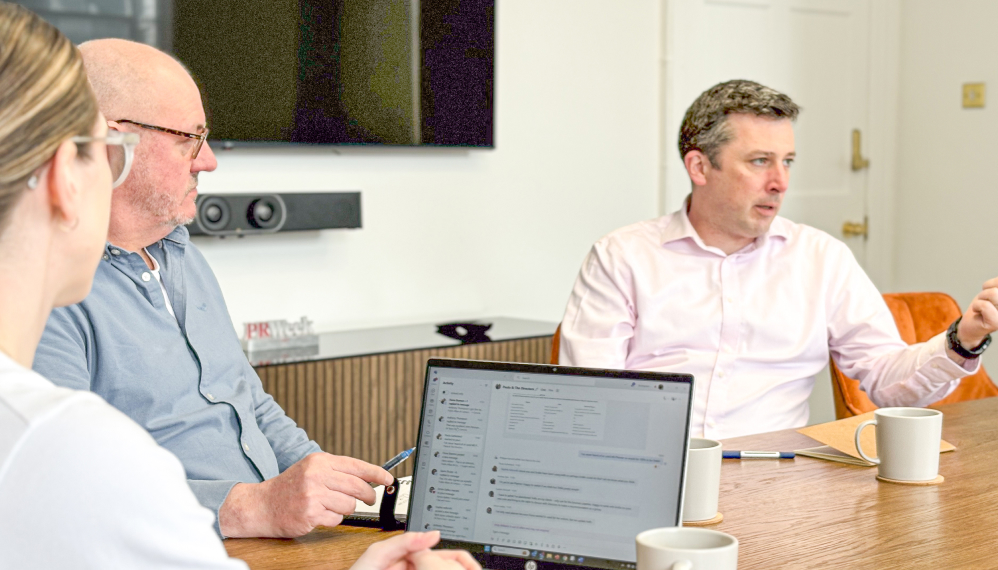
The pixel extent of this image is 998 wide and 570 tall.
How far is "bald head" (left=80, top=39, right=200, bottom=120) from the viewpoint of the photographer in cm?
151

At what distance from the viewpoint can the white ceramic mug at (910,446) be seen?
137cm

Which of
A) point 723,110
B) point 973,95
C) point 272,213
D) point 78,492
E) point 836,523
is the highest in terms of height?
point 973,95

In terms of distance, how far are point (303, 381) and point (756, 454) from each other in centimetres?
140

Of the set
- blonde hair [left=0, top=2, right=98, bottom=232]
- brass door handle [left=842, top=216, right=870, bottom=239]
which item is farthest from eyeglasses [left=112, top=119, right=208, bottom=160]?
brass door handle [left=842, top=216, right=870, bottom=239]

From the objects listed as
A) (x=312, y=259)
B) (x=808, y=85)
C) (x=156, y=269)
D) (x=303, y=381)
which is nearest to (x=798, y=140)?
(x=808, y=85)

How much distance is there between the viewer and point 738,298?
2.11 metres

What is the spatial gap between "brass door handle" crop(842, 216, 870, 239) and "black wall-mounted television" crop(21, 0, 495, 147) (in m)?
1.84

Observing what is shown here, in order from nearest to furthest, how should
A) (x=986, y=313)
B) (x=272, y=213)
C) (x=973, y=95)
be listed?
(x=986, y=313) < (x=272, y=213) < (x=973, y=95)

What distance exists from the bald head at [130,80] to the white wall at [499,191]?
1.33 meters

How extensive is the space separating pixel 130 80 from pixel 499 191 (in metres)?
2.01

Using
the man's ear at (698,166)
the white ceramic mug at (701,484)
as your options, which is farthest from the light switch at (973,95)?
the white ceramic mug at (701,484)

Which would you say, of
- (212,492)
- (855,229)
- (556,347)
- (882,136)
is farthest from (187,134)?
(882,136)

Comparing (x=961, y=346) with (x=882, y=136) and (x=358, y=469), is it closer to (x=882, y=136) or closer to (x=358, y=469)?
(x=358, y=469)

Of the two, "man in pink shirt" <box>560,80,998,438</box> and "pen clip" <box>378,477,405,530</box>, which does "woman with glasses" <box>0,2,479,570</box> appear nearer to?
"pen clip" <box>378,477,405,530</box>
